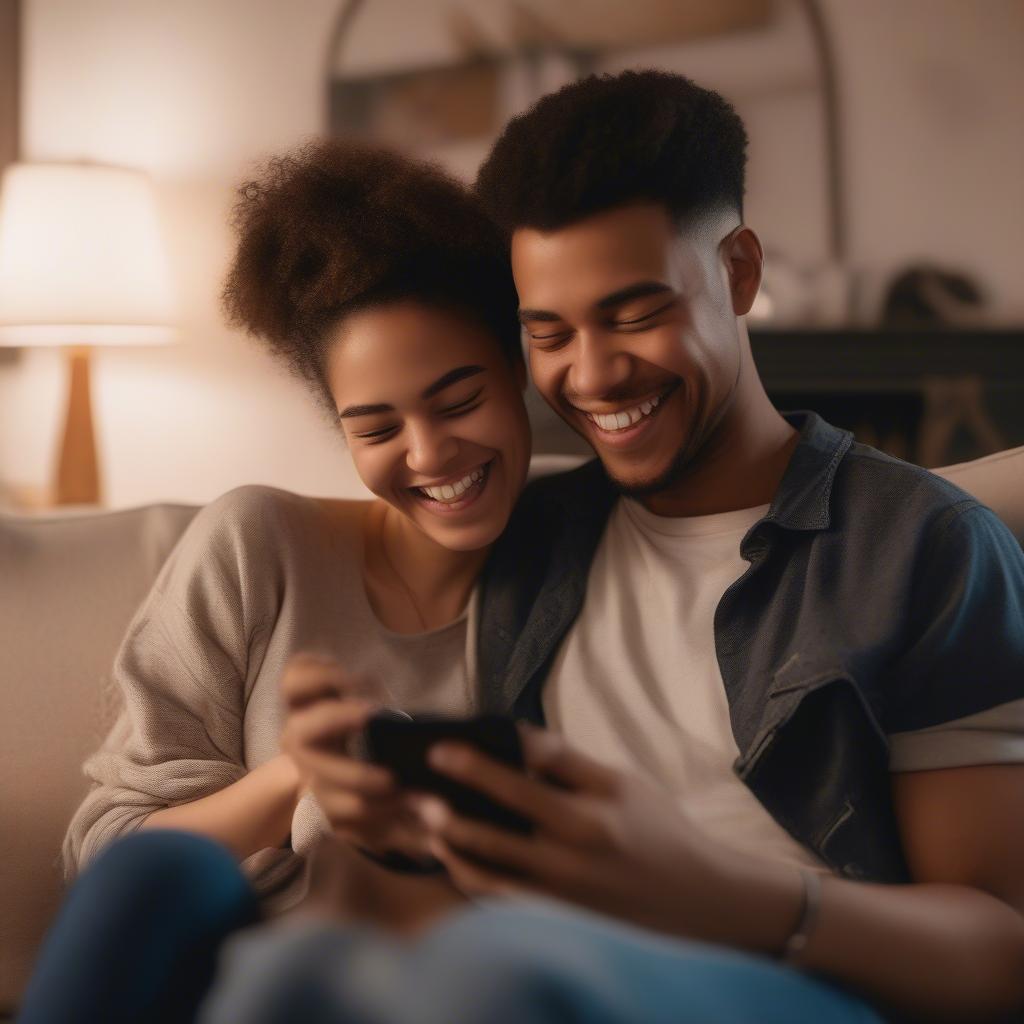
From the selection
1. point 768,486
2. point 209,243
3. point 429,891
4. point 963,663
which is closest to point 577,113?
point 768,486

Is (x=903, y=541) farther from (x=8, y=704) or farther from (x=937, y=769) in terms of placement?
(x=8, y=704)

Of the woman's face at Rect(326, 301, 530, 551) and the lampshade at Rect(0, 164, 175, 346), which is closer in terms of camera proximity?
the woman's face at Rect(326, 301, 530, 551)

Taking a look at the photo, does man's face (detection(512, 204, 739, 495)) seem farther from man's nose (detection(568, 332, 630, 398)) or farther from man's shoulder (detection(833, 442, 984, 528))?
man's shoulder (detection(833, 442, 984, 528))

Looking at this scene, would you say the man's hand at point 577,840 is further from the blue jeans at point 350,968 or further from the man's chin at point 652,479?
the man's chin at point 652,479

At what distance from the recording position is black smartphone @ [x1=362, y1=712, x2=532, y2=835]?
792 mm

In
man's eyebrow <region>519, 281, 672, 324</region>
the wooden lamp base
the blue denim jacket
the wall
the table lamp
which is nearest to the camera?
the blue denim jacket

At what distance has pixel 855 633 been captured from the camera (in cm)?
103

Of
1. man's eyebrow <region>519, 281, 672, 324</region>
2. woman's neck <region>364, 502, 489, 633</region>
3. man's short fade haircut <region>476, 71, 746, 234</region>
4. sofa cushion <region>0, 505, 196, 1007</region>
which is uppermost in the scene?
man's short fade haircut <region>476, 71, 746, 234</region>

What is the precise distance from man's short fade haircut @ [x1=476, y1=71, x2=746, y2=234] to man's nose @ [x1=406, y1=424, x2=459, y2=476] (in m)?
0.20

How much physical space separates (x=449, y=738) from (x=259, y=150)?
118 inches

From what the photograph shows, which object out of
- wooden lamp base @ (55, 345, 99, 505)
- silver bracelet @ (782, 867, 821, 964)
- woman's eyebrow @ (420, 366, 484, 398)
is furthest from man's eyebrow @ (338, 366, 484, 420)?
wooden lamp base @ (55, 345, 99, 505)

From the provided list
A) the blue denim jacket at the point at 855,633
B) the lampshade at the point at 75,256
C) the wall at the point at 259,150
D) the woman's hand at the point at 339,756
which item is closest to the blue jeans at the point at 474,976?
the woman's hand at the point at 339,756

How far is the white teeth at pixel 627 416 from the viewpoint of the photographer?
116cm

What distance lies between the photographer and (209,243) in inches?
138
